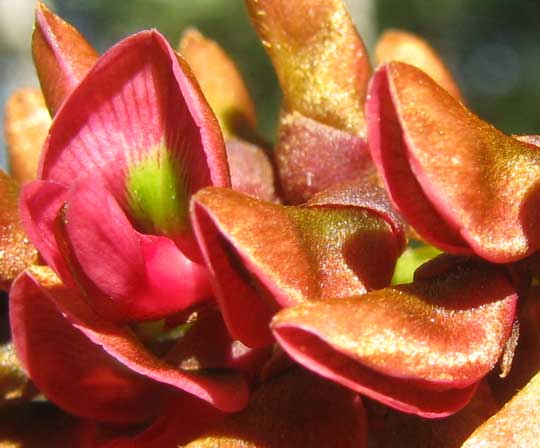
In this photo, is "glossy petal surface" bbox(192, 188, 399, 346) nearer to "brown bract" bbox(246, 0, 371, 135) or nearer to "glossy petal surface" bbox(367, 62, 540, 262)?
"glossy petal surface" bbox(367, 62, 540, 262)

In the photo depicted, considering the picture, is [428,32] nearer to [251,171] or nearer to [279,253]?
[251,171]

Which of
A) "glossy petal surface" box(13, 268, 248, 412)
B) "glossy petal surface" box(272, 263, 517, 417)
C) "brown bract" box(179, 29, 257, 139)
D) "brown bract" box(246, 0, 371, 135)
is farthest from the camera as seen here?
"brown bract" box(179, 29, 257, 139)

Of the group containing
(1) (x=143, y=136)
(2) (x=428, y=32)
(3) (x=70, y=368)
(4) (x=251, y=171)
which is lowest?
(2) (x=428, y=32)

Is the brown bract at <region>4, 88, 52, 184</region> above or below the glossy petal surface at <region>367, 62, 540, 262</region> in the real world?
below

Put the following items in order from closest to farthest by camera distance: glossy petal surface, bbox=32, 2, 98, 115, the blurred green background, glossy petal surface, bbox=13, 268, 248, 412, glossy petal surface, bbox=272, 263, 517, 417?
glossy petal surface, bbox=272, 263, 517, 417
glossy petal surface, bbox=13, 268, 248, 412
glossy petal surface, bbox=32, 2, 98, 115
the blurred green background

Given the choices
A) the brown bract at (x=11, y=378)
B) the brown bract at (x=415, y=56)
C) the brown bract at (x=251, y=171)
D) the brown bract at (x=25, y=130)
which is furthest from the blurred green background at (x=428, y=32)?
the brown bract at (x=11, y=378)

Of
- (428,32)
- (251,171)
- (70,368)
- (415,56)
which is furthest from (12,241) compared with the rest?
(428,32)

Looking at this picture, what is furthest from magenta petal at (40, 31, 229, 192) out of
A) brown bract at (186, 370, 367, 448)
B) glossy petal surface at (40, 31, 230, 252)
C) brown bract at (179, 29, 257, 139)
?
brown bract at (179, 29, 257, 139)
